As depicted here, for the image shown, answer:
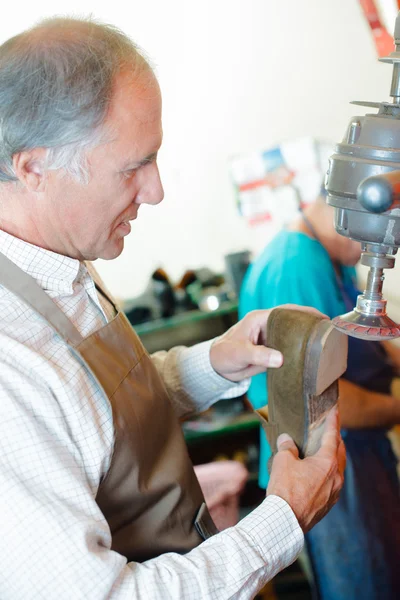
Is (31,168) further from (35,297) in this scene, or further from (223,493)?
(223,493)

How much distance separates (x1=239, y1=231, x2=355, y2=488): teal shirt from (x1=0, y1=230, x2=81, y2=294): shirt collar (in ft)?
3.30

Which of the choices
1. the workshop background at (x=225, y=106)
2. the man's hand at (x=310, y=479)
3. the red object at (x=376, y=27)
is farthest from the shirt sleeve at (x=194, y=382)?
the red object at (x=376, y=27)

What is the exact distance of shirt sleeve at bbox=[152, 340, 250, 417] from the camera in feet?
5.43

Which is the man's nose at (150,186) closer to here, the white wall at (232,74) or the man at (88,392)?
the man at (88,392)

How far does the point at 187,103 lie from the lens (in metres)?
2.93

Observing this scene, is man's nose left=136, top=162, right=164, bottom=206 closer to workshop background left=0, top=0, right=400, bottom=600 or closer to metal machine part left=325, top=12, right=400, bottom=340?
metal machine part left=325, top=12, right=400, bottom=340

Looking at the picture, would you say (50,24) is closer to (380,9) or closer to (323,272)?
(323,272)

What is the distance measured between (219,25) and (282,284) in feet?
4.15

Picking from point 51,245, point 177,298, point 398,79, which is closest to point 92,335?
point 51,245

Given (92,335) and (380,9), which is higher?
(380,9)

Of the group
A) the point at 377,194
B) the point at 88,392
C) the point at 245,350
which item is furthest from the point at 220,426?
the point at 377,194

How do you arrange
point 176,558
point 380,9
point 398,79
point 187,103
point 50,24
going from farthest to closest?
point 187,103
point 380,9
point 50,24
point 176,558
point 398,79

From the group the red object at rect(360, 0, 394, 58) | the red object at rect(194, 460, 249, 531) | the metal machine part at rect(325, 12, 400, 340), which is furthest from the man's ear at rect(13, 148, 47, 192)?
the red object at rect(360, 0, 394, 58)

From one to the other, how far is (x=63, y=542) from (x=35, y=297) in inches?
16.2
